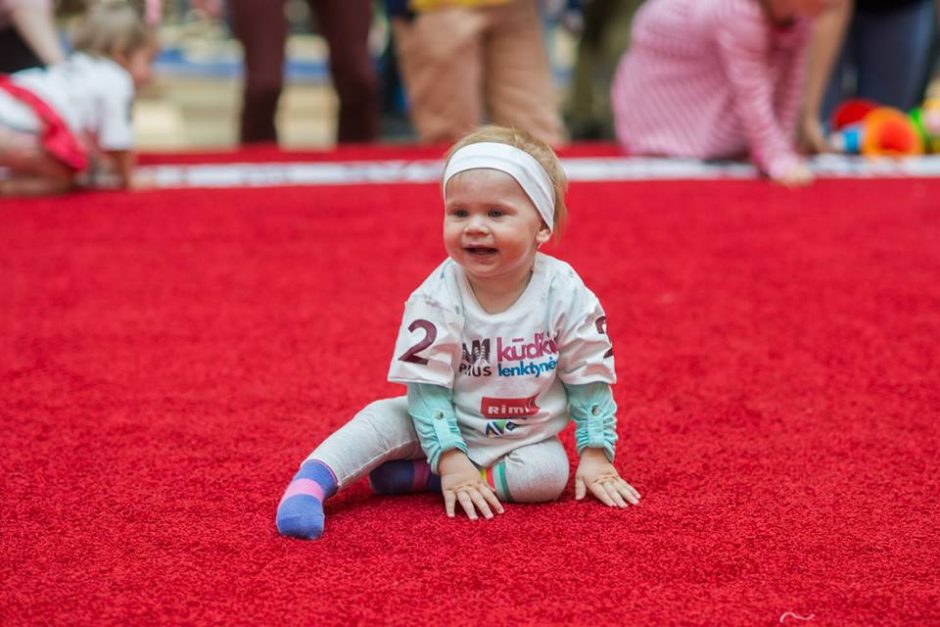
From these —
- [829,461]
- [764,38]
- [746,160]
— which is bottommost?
[746,160]

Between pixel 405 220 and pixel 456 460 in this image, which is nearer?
pixel 456 460

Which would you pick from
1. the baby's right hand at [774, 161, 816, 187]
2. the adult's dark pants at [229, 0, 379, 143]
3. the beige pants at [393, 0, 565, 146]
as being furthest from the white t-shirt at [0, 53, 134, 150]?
the baby's right hand at [774, 161, 816, 187]

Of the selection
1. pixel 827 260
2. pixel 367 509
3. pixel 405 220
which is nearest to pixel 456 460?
pixel 367 509

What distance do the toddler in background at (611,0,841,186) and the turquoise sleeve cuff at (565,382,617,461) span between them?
2196 mm

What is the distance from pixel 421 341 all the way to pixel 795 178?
248 centimetres

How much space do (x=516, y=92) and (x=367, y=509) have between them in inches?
133

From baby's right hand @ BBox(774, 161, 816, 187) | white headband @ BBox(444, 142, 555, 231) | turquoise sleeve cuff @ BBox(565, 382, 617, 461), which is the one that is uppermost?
white headband @ BBox(444, 142, 555, 231)

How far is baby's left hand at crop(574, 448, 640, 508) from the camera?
139 centimetres

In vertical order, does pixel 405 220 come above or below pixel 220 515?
below

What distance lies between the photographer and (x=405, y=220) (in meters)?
3.07

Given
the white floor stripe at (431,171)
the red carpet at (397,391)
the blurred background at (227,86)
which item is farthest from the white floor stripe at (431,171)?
the blurred background at (227,86)

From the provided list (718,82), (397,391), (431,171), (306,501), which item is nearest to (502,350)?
(306,501)

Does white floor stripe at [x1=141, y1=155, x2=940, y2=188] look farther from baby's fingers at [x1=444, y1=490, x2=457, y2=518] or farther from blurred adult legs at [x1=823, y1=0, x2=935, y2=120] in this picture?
baby's fingers at [x1=444, y1=490, x2=457, y2=518]

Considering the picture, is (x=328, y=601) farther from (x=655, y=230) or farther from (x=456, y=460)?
(x=655, y=230)
